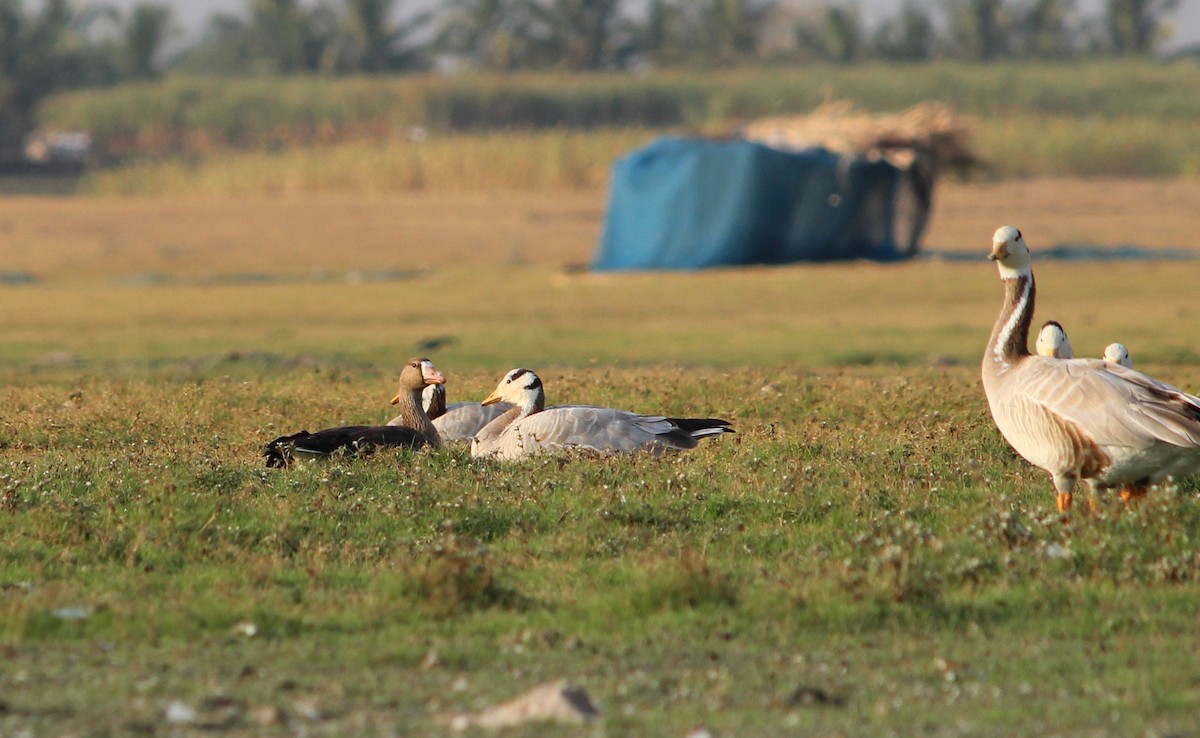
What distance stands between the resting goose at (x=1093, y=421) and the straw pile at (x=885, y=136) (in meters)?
19.3

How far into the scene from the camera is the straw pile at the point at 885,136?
2770cm

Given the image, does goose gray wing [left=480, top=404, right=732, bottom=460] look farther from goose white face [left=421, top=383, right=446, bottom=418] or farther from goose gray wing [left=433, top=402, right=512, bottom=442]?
goose white face [left=421, top=383, right=446, bottom=418]

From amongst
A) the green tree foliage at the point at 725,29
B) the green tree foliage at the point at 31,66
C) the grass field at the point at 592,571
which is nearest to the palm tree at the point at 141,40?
the green tree foliage at the point at 31,66

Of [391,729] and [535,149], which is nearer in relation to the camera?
[391,729]

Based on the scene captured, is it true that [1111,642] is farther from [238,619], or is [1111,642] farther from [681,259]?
[681,259]

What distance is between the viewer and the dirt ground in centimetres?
3059

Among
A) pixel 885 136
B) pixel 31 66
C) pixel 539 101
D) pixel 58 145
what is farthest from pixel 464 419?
pixel 31 66

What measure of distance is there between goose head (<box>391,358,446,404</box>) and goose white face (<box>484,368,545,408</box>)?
1.56 feet

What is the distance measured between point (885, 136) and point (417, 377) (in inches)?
721

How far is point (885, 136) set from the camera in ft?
91.7

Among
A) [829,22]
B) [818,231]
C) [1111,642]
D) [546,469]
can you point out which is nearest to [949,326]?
[818,231]

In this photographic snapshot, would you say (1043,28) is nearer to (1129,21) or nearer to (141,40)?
(1129,21)

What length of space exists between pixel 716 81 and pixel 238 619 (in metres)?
56.2

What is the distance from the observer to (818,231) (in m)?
27.5
